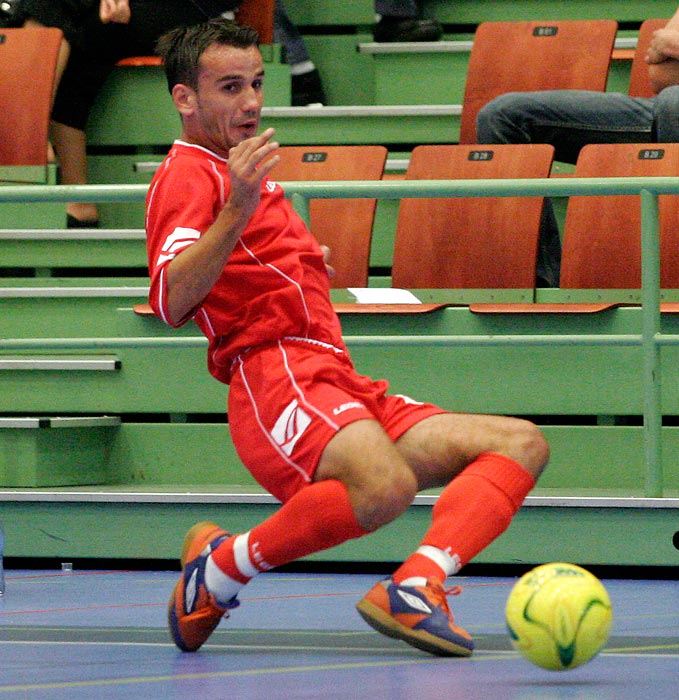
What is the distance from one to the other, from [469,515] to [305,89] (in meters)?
4.14

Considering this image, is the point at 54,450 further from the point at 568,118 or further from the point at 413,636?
the point at 413,636

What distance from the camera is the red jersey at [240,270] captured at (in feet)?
9.08

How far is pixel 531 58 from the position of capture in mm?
5773

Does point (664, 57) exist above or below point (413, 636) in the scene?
above

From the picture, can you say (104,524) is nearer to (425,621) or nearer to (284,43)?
(425,621)

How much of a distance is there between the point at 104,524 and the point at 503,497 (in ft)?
5.96

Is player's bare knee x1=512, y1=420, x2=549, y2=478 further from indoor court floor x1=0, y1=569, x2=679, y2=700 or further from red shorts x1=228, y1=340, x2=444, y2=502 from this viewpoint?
indoor court floor x1=0, y1=569, x2=679, y2=700

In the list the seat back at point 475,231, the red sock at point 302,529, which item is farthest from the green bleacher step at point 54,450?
the red sock at point 302,529

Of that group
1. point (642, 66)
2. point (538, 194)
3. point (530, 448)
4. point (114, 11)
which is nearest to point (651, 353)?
point (538, 194)

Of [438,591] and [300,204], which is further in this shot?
[300,204]

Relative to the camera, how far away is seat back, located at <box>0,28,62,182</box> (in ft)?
19.1

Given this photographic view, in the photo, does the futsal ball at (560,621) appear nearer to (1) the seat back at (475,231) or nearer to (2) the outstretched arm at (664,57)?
(1) the seat back at (475,231)

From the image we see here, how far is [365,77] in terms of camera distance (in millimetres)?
6758

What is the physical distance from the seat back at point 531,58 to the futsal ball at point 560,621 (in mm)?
3458
